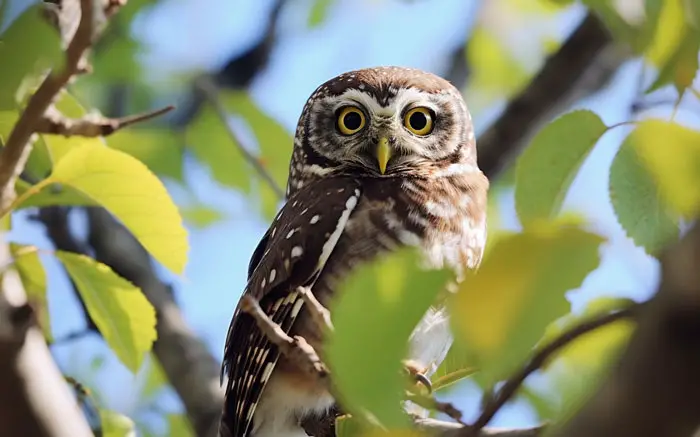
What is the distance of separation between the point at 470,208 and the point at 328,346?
1.88 meters

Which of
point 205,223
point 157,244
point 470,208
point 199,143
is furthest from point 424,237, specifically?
point 205,223

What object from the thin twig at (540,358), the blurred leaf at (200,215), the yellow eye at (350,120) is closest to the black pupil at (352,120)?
the yellow eye at (350,120)

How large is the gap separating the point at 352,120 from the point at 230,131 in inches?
19.8

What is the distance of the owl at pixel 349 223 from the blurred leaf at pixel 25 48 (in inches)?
44.8

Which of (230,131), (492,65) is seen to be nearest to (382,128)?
(230,131)

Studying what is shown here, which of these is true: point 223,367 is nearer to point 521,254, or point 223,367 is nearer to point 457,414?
point 457,414

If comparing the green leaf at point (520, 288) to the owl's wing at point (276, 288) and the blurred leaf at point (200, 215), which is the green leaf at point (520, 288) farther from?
the blurred leaf at point (200, 215)

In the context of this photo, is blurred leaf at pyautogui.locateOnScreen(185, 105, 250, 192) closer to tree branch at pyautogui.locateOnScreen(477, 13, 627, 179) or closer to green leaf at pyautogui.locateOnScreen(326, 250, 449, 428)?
tree branch at pyautogui.locateOnScreen(477, 13, 627, 179)

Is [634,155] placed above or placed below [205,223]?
above

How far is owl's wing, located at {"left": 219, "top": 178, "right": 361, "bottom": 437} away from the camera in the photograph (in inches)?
90.4

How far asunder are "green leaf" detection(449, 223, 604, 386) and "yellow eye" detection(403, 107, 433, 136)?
2231 mm

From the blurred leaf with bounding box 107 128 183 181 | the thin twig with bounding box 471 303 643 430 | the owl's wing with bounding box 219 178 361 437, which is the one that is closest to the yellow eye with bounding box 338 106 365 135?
the owl's wing with bounding box 219 178 361 437

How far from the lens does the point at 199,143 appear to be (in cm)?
348

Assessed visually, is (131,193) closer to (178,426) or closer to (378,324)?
(378,324)
